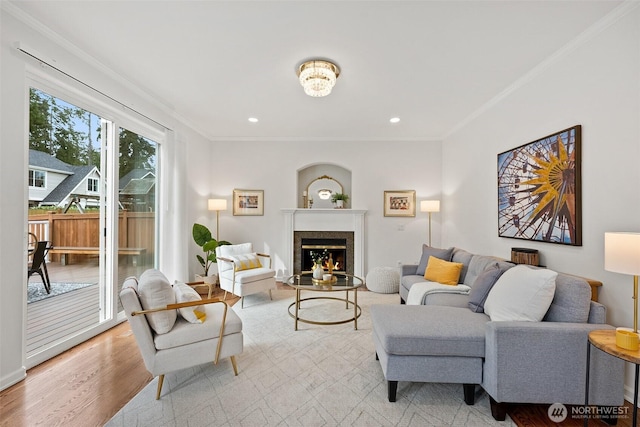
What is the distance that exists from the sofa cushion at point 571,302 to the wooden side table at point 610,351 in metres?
0.15

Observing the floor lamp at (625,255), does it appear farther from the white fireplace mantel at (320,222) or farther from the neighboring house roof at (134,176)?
the neighboring house roof at (134,176)

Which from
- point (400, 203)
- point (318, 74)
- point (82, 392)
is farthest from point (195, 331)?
point (400, 203)

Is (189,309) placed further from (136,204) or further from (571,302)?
(571,302)

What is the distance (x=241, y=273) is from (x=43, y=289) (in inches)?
80.5

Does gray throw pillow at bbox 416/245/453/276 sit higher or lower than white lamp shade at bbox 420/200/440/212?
lower

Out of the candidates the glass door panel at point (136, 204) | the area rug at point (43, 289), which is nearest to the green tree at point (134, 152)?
the glass door panel at point (136, 204)

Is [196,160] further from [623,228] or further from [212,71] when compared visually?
[623,228]

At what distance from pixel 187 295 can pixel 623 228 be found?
3.40 meters

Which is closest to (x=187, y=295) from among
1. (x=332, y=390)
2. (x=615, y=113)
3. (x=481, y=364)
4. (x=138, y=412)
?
(x=138, y=412)

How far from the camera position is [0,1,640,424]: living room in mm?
2135

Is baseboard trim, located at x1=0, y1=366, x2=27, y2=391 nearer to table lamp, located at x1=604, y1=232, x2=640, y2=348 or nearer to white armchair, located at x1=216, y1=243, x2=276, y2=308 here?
white armchair, located at x1=216, y1=243, x2=276, y2=308

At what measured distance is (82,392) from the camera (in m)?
2.10

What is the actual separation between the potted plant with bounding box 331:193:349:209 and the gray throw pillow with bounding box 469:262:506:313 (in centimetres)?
329

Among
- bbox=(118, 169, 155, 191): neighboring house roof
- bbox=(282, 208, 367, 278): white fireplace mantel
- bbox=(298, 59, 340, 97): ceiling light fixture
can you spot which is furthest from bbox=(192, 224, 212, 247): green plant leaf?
bbox=(298, 59, 340, 97): ceiling light fixture
